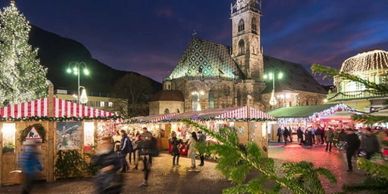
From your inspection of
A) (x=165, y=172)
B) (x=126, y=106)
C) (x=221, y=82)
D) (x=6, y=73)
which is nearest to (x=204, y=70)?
(x=221, y=82)

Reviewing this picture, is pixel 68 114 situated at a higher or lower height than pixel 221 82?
lower

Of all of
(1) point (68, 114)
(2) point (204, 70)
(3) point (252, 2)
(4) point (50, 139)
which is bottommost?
(4) point (50, 139)

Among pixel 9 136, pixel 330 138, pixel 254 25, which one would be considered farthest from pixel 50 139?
pixel 254 25

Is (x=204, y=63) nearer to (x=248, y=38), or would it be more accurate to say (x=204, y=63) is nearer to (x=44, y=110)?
(x=248, y=38)

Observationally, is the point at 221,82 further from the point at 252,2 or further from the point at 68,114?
the point at 68,114

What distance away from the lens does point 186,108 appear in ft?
193

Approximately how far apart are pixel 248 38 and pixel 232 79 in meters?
7.85

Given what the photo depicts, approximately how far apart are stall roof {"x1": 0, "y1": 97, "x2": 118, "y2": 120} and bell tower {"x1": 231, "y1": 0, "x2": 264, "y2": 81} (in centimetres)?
5076

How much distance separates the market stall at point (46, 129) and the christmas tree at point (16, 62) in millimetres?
17182

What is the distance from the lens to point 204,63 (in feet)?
198

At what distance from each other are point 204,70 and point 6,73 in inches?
1375

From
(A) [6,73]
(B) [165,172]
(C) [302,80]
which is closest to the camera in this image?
(B) [165,172]

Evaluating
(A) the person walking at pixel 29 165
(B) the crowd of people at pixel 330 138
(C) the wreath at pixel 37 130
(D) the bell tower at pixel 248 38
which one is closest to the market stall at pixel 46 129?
(C) the wreath at pixel 37 130

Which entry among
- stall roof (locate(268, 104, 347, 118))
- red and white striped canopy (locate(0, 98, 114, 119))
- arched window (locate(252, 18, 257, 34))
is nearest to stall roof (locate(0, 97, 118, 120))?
red and white striped canopy (locate(0, 98, 114, 119))
